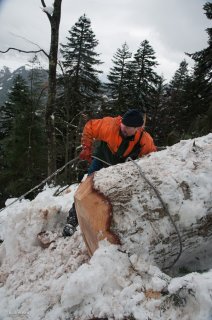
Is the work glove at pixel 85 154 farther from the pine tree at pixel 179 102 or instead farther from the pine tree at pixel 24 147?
the pine tree at pixel 24 147

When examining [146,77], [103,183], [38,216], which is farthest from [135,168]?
[146,77]

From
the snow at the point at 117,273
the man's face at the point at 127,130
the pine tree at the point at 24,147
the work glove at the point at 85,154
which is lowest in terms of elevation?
the pine tree at the point at 24,147

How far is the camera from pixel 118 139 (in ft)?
14.7

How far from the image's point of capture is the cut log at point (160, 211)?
3277 millimetres

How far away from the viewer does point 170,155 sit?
384 centimetres

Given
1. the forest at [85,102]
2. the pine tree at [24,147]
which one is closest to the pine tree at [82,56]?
the forest at [85,102]

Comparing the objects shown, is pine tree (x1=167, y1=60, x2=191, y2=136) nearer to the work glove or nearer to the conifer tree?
the conifer tree

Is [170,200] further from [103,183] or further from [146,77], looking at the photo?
[146,77]

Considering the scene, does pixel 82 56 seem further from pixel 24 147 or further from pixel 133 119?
pixel 133 119

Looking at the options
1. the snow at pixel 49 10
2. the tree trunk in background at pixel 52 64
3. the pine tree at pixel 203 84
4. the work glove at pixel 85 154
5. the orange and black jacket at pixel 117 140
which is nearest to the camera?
the orange and black jacket at pixel 117 140

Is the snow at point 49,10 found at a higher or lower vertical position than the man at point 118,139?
higher

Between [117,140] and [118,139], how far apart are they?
2 centimetres

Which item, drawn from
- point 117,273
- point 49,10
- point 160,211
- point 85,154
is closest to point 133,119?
point 85,154

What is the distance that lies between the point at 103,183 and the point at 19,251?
5.60ft
